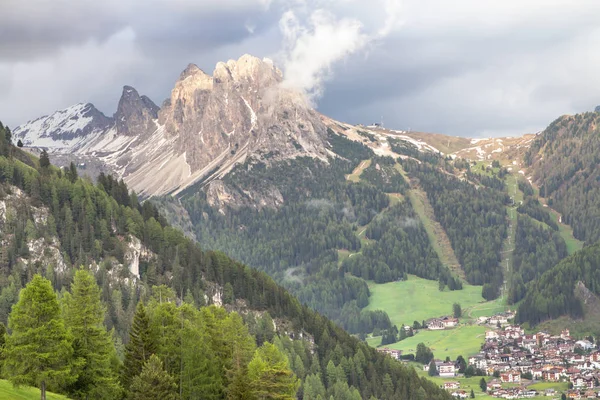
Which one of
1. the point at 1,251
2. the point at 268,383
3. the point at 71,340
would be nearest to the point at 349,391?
the point at 1,251

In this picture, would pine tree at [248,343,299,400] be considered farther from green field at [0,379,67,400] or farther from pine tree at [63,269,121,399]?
green field at [0,379,67,400]

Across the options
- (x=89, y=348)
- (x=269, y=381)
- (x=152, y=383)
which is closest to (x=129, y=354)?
(x=89, y=348)

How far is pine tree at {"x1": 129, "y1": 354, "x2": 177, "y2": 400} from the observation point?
3187 inches

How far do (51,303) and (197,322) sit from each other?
22.3 metres

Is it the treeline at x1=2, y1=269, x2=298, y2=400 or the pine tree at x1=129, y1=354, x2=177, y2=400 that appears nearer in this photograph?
the treeline at x1=2, y1=269, x2=298, y2=400

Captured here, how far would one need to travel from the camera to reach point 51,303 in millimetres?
75188

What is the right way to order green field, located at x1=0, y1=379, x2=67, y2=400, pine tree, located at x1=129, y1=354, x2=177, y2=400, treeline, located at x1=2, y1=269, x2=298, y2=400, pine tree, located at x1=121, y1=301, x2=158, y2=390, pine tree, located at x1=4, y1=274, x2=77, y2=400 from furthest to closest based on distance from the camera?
pine tree, located at x1=121, y1=301, x2=158, y2=390, pine tree, located at x1=129, y1=354, x2=177, y2=400, treeline, located at x1=2, y1=269, x2=298, y2=400, green field, located at x1=0, y1=379, x2=67, y2=400, pine tree, located at x1=4, y1=274, x2=77, y2=400

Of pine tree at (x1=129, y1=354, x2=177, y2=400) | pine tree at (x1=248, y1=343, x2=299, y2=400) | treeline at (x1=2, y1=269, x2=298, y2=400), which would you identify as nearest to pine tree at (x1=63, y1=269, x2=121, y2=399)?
treeline at (x1=2, y1=269, x2=298, y2=400)

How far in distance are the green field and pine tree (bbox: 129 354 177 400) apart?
711cm

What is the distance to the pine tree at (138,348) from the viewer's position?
288ft

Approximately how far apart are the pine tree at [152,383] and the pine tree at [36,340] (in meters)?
8.19

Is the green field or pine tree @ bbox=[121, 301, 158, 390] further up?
pine tree @ bbox=[121, 301, 158, 390]

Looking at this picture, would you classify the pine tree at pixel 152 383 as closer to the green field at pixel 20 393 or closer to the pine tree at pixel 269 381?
the green field at pixel 20 393

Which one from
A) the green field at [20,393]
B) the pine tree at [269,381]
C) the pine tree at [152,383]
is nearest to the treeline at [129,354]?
the pine tree at [152,383]
